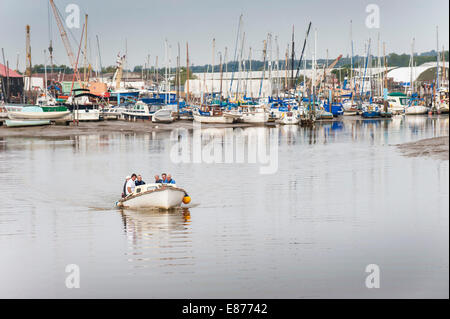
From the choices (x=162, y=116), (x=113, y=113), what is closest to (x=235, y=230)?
(x=162, y=116)

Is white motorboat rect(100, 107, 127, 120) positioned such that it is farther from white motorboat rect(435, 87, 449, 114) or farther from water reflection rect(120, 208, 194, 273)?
water reflection rect(120, 208, 194, 273)

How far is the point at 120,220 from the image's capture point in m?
41.0

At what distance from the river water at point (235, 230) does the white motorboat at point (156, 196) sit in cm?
56

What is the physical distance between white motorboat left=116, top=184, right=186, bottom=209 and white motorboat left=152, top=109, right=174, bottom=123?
96.8 m

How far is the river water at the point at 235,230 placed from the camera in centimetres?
2669

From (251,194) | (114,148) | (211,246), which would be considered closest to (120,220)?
(211,246)

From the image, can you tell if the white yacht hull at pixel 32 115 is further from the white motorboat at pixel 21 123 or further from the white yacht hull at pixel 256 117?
the white yacht hull at pixel 256 117


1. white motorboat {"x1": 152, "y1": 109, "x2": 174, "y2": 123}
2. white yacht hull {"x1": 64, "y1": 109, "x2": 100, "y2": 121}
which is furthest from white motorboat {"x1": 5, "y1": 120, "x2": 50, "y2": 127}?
white motorboat {"x1": 152, "y1": 109, "x2": 174, "y2": 123}

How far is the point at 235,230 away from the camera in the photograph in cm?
3706

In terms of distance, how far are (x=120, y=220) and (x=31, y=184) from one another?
21.4 meters

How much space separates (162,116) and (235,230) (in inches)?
4110

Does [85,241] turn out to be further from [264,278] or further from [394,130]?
[394,130]

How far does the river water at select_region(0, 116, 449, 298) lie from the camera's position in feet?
87.6

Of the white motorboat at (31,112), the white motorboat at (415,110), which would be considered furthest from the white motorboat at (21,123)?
the white motorboat at (415,110)
